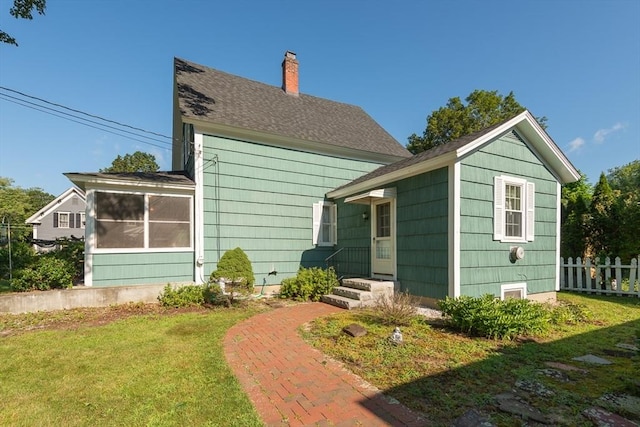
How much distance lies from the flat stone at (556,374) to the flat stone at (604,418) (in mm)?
696

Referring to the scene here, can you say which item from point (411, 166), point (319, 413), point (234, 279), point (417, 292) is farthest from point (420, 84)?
point (319, 413)

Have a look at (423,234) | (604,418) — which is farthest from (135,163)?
(604,418)

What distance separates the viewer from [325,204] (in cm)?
1073

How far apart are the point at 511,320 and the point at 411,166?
3886 millimetres

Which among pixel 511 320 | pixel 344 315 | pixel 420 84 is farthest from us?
pixel 420 84

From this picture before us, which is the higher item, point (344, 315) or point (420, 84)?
point (420, 84)

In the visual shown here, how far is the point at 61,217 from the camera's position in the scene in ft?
93.9

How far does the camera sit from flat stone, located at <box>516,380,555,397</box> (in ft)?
10.0

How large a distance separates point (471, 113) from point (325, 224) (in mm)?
17702

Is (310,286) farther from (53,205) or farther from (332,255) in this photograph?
(53,205)

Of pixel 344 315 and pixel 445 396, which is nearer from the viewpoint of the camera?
pixel 445 396


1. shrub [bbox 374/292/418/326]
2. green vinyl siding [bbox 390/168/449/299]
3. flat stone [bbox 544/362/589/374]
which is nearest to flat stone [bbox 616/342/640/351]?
flat stone [bbox 544/362/589/374]

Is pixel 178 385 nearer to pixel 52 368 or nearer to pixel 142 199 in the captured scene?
pixel 52 368

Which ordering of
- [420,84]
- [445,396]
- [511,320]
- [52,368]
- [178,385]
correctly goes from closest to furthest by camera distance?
[445,396] → [178,385] → [52,368] → [511,320] → [420,84]
